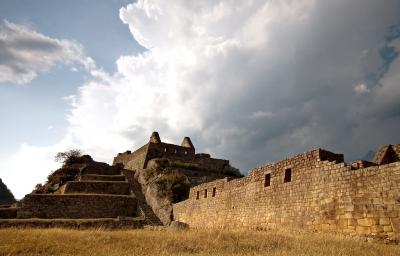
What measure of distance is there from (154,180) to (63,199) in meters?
8.11

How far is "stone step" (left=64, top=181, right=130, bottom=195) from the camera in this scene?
33.2 metres

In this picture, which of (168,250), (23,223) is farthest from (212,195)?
(168,250)

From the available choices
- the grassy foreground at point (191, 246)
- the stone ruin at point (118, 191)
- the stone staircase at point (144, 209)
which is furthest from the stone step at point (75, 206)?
the grassy foreground at point (191, 246)

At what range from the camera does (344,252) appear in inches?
367

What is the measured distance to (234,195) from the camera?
21.7m

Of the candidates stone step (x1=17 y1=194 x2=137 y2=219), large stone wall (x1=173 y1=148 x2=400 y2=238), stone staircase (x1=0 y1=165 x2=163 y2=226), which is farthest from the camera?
stone step (x1=17 y1=194 x2=137 y2=219)

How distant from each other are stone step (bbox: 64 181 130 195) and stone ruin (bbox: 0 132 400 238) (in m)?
0.09

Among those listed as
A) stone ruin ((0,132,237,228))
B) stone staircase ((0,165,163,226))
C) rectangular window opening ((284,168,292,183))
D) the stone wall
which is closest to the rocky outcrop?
stone ruin ((0,132,237,228))

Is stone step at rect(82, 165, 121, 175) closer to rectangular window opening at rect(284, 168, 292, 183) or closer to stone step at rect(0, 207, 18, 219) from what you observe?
stone step at rect(0, 207, 18, 219)

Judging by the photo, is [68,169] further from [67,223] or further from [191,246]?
[191,246]

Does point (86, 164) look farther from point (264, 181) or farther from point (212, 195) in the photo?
point (264, 181)

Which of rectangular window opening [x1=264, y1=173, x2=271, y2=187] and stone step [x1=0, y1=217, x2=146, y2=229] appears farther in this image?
stone step [x1=0, y1=217, x2=146, y2=229]

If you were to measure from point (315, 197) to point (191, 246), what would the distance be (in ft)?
21.4

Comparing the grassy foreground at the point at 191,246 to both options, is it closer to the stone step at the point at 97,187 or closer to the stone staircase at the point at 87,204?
the stone staircase at the point at 87,204
